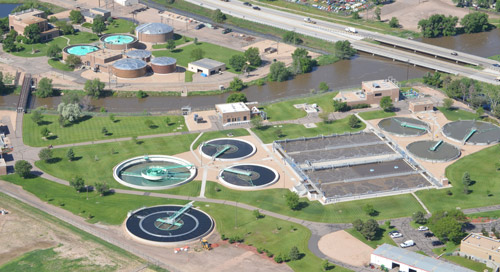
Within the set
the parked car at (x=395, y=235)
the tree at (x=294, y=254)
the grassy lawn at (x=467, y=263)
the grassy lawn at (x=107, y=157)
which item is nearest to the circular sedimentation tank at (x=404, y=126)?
the grassy lawn at (x=107, y=157)

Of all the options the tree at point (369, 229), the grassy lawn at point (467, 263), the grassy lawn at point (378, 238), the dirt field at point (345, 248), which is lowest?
the dirt field at point (345, 248)

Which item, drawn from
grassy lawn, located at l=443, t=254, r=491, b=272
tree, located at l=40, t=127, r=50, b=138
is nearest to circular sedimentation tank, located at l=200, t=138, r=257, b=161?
tree, located at l=40, t=127, r=50, b=138

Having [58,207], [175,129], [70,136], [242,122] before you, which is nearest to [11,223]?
[58,207]

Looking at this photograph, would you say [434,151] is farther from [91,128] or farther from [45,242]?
[45,242]

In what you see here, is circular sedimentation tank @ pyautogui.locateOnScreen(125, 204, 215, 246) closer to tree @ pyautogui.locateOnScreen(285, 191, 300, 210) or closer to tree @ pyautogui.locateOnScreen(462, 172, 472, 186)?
tree @ pyautogui.locateOnScreen(285, 191, 300, 210)

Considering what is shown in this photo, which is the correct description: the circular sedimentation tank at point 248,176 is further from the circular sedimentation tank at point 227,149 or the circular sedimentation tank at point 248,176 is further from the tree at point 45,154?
the tree at point 45,154

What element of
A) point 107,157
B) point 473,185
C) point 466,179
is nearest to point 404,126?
point 473,185
